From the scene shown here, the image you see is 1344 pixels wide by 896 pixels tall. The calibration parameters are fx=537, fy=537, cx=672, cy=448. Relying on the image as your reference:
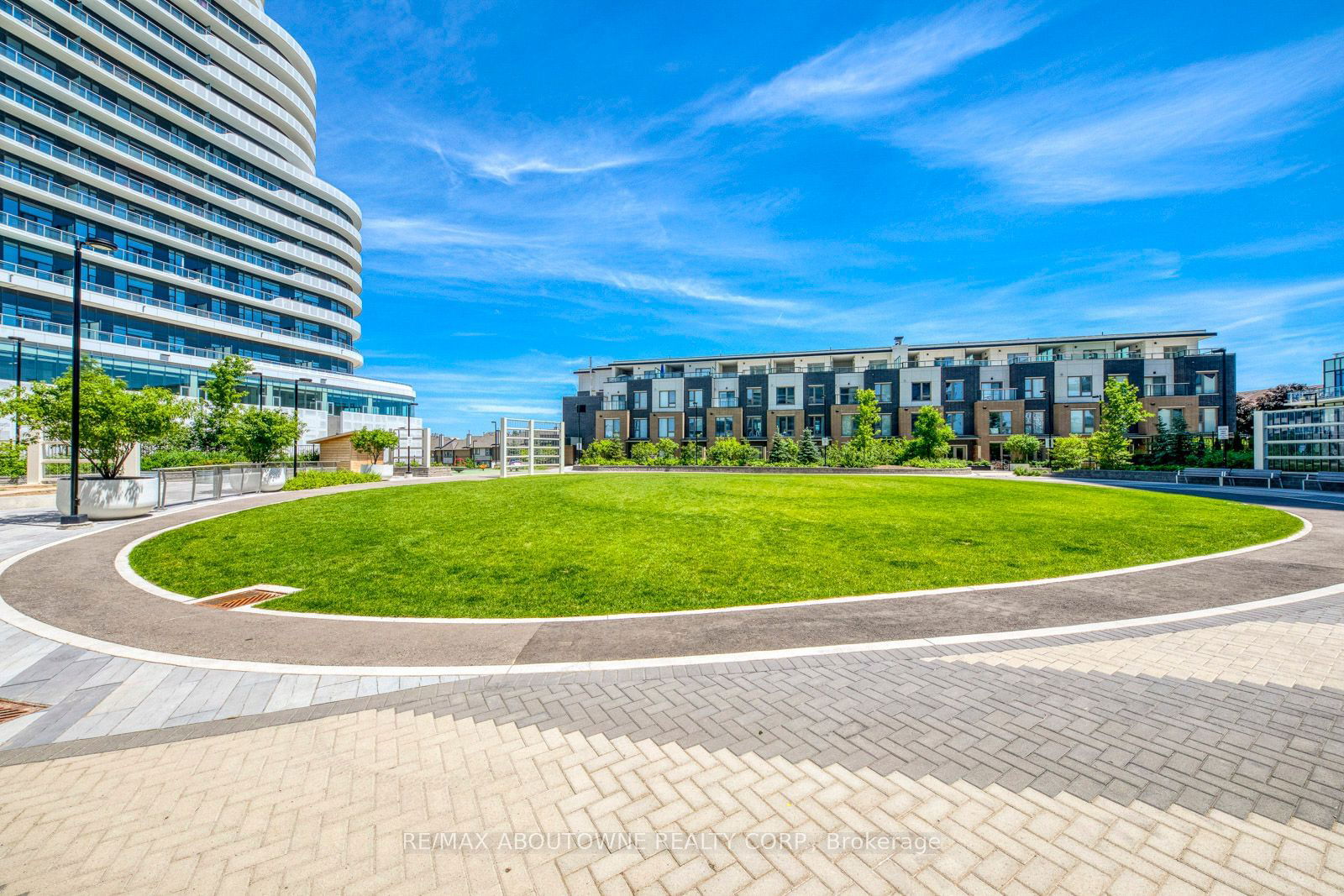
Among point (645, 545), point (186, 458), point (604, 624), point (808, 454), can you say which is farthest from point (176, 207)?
point (604, 624)

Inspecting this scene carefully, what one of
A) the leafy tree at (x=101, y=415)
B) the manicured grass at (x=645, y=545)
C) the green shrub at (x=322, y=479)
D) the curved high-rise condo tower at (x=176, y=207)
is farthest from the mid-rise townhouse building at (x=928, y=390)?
the leafy tree at (x=101, y=415)

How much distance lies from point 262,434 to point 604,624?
28620mm

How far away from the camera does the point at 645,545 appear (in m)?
10.8

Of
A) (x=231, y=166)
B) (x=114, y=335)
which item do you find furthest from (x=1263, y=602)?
(x=231, y=166)

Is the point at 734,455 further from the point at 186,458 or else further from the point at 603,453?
the point at 186,458

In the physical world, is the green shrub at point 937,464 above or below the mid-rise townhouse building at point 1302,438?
below

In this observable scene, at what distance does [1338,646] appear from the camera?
5668 mm

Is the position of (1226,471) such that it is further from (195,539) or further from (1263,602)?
(195,539)

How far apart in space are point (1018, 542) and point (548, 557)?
9661mm

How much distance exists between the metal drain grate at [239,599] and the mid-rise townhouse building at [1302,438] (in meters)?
46.1

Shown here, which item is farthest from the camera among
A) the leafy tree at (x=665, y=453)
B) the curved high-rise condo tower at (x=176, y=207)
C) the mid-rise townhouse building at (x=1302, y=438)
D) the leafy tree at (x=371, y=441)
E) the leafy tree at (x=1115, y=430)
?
the leafy tree at (x=665, y=453)

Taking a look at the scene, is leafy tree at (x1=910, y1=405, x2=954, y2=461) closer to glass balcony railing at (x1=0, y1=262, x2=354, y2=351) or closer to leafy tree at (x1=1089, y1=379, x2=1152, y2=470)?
leafy tree at (x1=1089, y1=379, x2=1152, y2=470)

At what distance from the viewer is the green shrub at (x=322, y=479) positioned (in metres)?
24.3

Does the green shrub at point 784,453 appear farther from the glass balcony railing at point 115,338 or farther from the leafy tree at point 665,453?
the glass balcony railing at point 115,338
